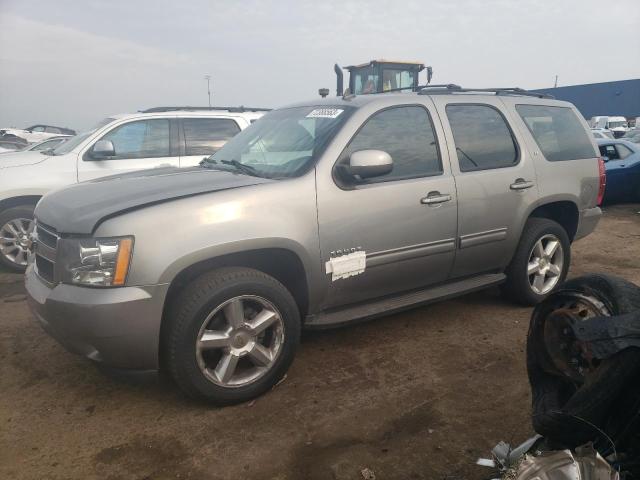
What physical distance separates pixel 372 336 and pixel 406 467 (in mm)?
1531

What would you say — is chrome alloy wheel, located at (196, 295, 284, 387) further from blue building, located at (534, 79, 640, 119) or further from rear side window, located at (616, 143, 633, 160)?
blue building, located at (534, 79, 640, 119)

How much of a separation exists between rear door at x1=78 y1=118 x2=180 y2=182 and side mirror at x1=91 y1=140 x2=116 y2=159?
0.07 meters

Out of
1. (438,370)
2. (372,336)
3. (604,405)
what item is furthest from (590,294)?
(372,336)

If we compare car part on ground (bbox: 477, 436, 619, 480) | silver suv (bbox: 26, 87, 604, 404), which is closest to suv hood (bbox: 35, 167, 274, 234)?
silver suv (bbox: 26, 87, 604, 404)

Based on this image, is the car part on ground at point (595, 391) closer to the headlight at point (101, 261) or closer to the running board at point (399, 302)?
the running board at point (399, 302)

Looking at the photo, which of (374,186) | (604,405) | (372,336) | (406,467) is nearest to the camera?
(604,405)

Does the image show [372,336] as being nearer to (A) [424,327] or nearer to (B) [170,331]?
(A) [424,327]

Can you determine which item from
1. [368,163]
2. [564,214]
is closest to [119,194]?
[368,163]

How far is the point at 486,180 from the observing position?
12.5ft

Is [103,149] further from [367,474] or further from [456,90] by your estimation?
[367,474]

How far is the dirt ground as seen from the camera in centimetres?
238

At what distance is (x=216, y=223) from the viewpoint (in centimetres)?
→ 271

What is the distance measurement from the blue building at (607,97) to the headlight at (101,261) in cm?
4274

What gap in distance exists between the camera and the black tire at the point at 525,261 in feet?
13.7
